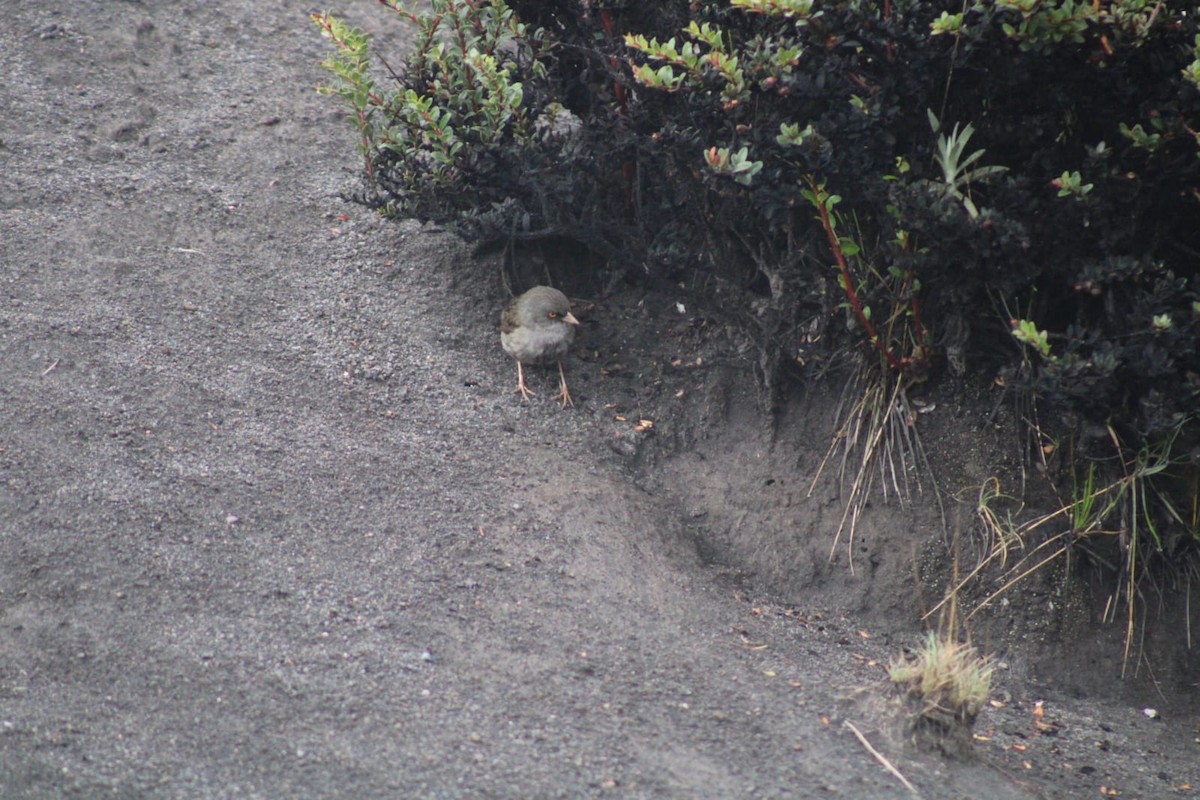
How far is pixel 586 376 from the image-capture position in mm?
5176

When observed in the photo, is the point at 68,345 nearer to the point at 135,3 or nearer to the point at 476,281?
the point at 476,281

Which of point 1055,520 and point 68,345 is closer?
point 1055,520

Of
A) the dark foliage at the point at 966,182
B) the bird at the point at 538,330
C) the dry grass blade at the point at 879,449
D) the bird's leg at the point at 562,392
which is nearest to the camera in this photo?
the dark foliage at the point at 966,182

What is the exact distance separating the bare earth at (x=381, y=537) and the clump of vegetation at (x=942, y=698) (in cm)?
9

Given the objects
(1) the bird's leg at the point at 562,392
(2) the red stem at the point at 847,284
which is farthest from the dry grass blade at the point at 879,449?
(1) the bird's leg at the point at 562,392

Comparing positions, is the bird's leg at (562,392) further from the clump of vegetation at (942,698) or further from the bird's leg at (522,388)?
the clump of vegetation at (942,698)

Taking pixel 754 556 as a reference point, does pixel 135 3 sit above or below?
above

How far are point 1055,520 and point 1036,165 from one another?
1.46 meters

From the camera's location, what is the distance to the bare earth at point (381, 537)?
326 centimetres

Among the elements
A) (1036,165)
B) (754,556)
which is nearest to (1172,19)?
(1036,165)

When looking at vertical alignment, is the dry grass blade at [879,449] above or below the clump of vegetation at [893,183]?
below

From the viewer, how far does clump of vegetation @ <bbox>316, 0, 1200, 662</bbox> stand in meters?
3.69

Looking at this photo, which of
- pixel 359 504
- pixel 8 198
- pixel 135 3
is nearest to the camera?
pixel 359 504

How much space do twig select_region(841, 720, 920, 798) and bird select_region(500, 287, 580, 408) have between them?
2.12 m
